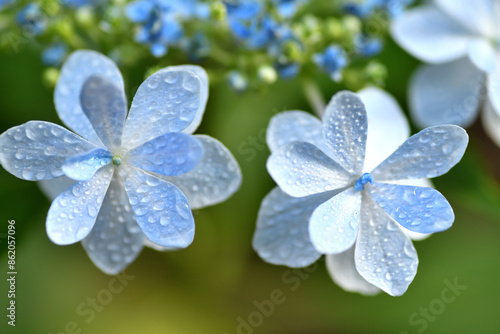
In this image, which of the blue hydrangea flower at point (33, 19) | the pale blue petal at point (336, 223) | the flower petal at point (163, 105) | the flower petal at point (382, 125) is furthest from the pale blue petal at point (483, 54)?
the blue hydrangea flower at point (33, 19)

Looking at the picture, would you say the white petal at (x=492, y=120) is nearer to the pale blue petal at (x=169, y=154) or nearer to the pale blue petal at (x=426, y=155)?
the pale blue petal at (x=426, y=155)

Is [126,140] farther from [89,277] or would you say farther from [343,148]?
[89,277]

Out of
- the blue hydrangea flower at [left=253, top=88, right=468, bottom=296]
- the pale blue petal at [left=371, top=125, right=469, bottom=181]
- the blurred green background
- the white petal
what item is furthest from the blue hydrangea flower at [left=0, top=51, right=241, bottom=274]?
the white petal

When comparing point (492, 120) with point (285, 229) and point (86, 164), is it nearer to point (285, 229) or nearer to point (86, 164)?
point (285, 229)

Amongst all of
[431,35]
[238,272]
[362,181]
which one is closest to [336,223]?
[362,181]

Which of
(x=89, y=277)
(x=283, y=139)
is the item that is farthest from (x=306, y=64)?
(x=89, y=277)

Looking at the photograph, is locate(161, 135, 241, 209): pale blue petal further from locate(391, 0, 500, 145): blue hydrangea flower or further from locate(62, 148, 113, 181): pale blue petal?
locate(391, 0, 500, 145): blue hydrangea flower

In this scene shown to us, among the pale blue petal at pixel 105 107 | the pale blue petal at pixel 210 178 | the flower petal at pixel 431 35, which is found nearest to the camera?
the pale blue petal at pixel 105 107

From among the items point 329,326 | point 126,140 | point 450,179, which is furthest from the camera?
point 329,326
